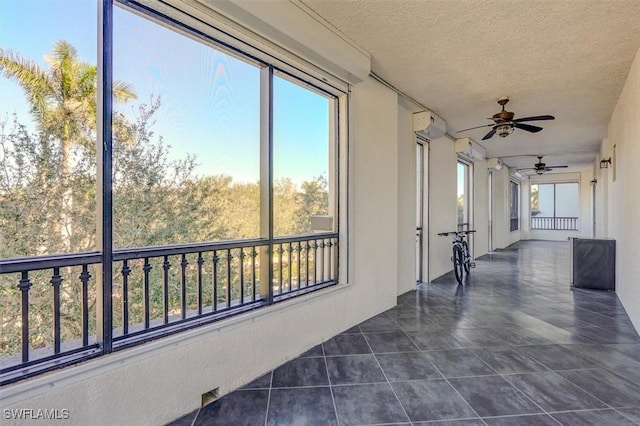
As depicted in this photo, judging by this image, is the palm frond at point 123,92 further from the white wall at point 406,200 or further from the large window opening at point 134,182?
the white wall at point 406,200

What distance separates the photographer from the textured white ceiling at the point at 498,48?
2439mm

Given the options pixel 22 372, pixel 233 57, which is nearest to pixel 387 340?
pixel 22 372

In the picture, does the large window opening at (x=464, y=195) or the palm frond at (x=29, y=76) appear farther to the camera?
the large window opening at (x=464, y=195)

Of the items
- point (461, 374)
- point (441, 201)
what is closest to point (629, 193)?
point (441, 201)

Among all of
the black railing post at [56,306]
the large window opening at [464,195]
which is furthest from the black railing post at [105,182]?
the large window opening at [464,195]

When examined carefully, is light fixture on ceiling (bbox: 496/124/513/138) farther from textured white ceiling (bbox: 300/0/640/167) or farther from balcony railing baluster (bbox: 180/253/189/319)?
balcony railing baluster (bbox: 180/253/189/319)

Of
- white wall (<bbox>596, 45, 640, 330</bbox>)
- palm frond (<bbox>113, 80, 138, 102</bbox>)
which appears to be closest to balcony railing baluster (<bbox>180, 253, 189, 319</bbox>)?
palm frond (<bbox>113, 80, 138, 102</bbox>)

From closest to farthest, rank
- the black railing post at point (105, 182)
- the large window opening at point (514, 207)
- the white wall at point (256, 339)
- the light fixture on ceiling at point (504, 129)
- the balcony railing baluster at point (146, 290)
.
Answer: the white wall at point (256, 339) < the black railing post at point (105, 182) < the balcony railing baluster at point (146, 290) < the light fixture on ceiling at point (504, 129) < the large window opening at point (514, 207)

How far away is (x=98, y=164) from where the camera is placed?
1.64 meters

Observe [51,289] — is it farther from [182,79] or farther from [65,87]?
[182,79]

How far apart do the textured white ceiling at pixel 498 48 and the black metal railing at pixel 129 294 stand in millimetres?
1992

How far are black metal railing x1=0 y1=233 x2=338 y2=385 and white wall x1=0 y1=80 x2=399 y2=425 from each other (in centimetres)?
9

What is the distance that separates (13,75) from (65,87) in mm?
221

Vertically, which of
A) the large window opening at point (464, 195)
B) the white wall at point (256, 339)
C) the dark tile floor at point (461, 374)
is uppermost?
the large window opening at point (464, 195)
